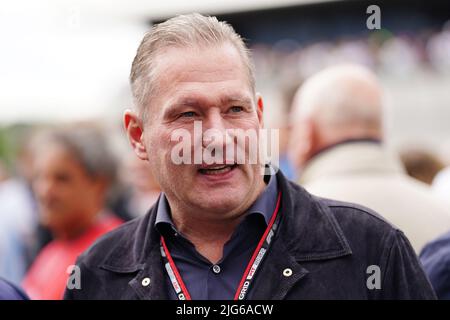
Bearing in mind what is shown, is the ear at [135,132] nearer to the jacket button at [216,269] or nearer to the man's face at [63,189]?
the jacket button at [216,269]

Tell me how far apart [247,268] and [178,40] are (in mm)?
700

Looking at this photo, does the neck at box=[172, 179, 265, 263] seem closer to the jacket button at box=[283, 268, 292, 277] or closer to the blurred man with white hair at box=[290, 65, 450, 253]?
the jacket button at box=[283, 268, 292, 277]

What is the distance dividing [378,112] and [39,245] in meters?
3.02

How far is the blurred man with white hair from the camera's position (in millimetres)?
2812

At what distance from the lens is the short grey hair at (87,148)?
369 centimetres

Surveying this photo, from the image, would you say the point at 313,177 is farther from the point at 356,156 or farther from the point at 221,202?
the point at 221,202

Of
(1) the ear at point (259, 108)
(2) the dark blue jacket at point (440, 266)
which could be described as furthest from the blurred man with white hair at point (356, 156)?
(1) the ear at point (259, 108)

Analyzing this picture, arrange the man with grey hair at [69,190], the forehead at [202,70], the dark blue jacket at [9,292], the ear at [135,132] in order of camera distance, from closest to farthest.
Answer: the forehead at [202,70] < the dark blue jacket at [9,292] < the ear at [135,132] < the man with grey hair at [69,190]

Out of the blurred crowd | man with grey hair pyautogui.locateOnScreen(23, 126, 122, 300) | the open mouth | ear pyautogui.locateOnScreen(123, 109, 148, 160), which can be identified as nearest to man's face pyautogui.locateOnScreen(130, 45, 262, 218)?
the open mouth

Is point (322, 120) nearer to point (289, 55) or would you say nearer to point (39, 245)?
point (39, 245)

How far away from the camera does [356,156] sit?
297 centimetres

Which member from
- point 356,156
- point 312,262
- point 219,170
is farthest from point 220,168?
point 356,156

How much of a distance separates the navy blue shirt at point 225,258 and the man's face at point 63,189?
1.75 m

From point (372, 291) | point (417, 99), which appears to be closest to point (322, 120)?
point (372, 291)
